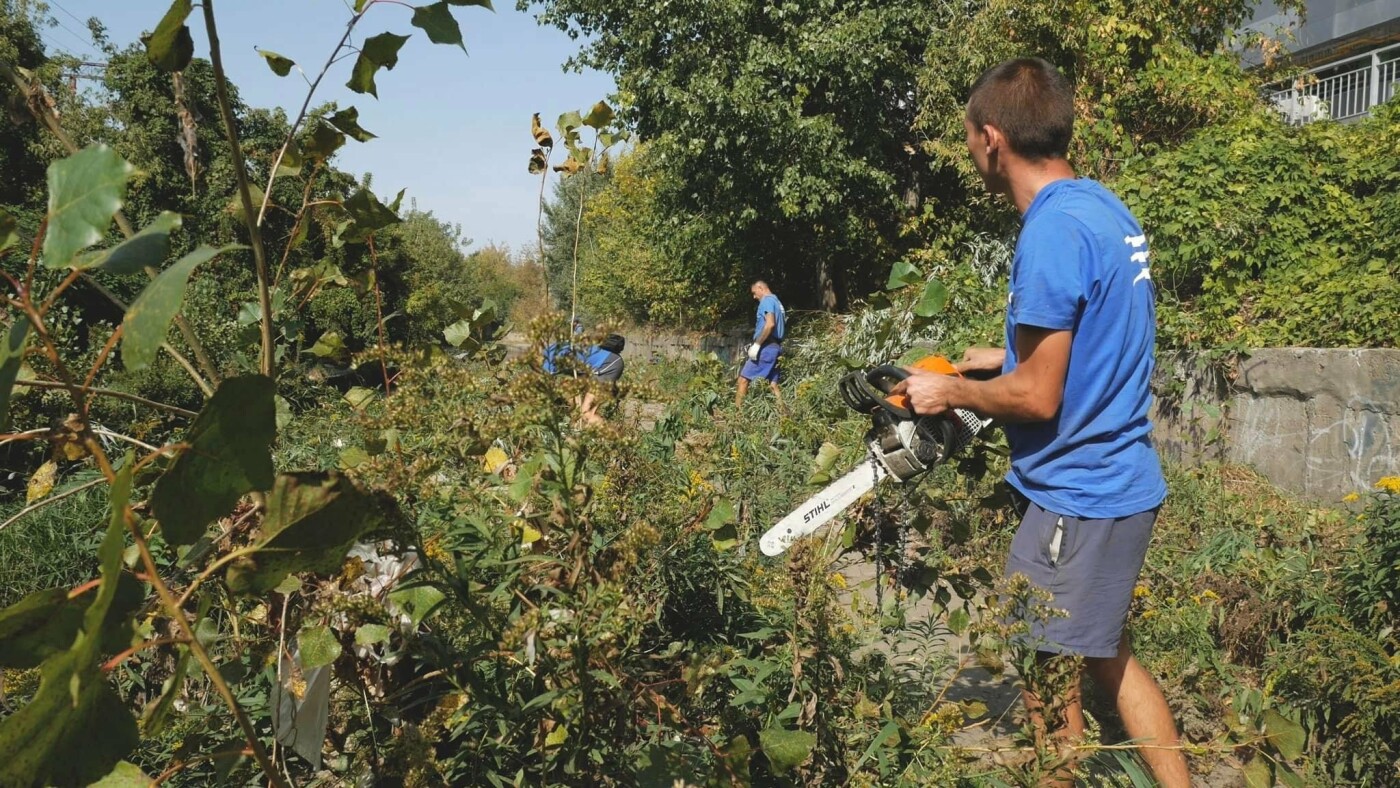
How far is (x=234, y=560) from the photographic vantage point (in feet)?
3.55

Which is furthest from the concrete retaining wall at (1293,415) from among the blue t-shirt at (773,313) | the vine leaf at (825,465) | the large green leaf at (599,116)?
the large green leaf at (599,116)

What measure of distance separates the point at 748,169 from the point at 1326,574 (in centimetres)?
1227

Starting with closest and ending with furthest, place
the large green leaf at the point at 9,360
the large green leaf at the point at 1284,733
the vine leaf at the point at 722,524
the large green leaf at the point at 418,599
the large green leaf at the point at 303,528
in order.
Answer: the large green leaf at the point at 9,360 → the large green leaf at the point at 303,528 → the large green leaf at the point at 418,599 → the large green leaf at the point at 1284,733 → the vine leaf at the point at 722,524

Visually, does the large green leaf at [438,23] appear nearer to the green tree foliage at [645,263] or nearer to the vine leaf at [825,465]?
the vine leaf at [825,465]

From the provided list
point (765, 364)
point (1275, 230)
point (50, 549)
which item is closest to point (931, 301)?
point (50, 549)

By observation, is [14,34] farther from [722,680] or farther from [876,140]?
[722,680]

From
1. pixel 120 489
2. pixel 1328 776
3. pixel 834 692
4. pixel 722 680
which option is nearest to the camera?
pixel 120 489

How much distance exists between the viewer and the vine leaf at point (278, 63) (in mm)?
1519

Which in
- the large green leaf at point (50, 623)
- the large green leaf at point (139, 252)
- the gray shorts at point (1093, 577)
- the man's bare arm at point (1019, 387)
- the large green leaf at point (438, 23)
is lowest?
the gray shorts at point (1093, 577)

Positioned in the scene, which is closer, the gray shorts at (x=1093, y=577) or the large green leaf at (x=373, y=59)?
the large green leaf at (x=373, y=59)

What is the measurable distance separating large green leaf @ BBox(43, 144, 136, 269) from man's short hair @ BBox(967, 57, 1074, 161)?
7.04ft

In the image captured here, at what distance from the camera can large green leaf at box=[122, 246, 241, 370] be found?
768 mm

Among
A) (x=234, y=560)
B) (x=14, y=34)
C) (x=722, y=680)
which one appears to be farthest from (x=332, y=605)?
(x=14, y=34)

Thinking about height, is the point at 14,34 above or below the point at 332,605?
above
